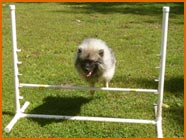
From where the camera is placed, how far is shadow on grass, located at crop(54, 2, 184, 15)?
15.9 m

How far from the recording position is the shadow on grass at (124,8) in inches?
625

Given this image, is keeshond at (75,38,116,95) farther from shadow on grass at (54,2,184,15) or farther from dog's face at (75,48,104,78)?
shadow on grass at (54,2,184,15)

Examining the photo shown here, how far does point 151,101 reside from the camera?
629 cm

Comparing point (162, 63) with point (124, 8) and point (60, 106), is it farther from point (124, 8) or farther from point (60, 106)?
point (124, 8)

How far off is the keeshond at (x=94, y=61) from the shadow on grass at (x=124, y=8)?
402 inches

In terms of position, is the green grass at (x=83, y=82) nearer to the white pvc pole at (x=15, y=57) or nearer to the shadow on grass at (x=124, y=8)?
the white pvc pole at (x=15, y=57)

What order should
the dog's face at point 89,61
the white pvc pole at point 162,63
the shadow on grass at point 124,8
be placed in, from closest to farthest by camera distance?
the white pvc pole at point 162,63
the dog's face at point 89,61
the shadow on grass at point 124,8

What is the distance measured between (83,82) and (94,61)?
191cm

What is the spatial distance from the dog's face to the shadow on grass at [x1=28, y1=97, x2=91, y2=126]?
0.88 m

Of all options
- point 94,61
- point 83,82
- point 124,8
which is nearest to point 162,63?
point 94,61

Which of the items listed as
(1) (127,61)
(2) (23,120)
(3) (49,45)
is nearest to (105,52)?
(2) (23,120)

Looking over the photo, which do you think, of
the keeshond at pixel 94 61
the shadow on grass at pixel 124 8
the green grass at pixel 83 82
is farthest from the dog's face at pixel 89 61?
the shadow on grass at pixel 124 8

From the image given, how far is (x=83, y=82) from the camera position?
714 cm

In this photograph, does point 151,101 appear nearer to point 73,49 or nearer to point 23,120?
point 23,120
